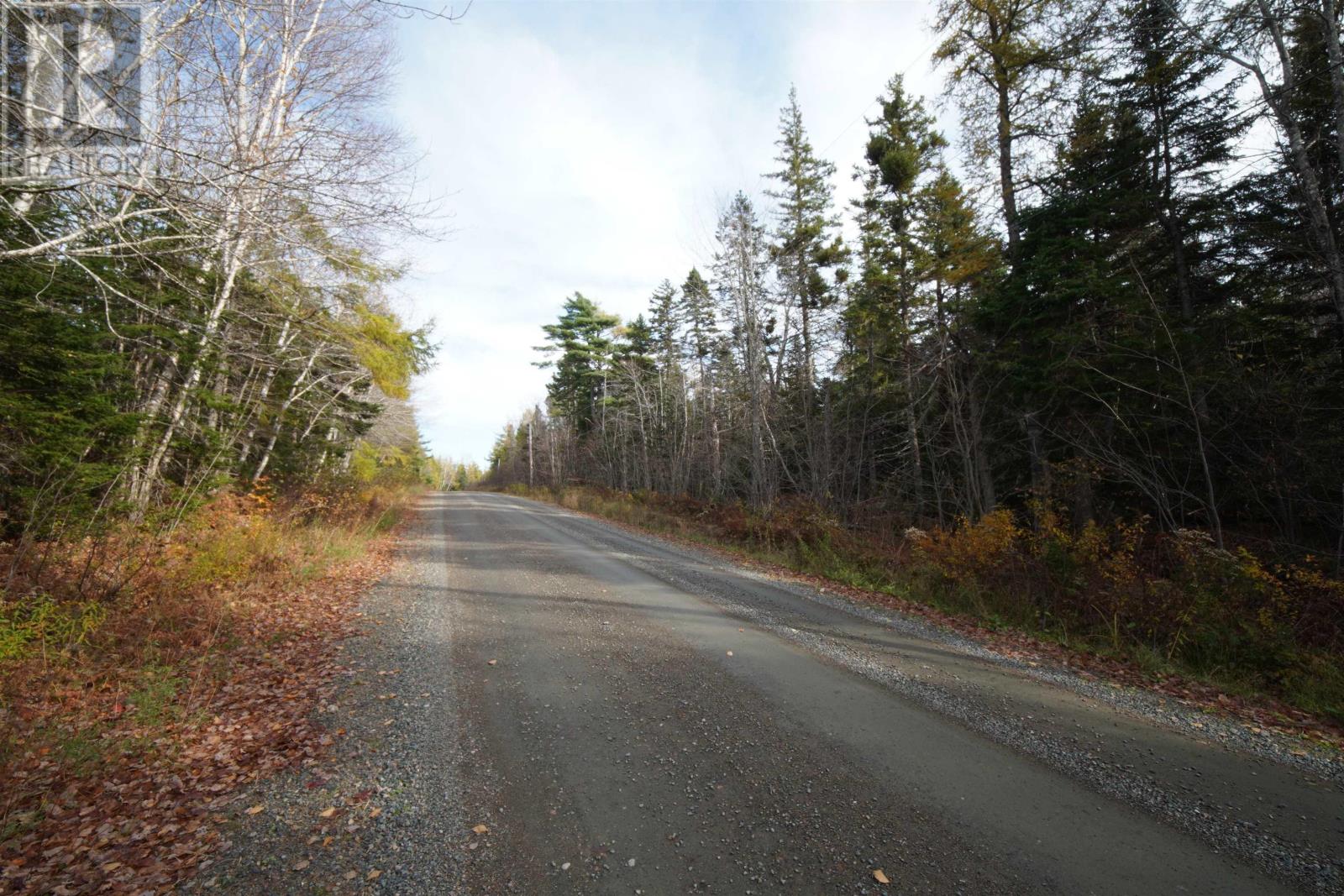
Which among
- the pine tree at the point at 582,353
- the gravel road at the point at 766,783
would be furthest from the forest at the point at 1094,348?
the pine tree at the point at 582,353

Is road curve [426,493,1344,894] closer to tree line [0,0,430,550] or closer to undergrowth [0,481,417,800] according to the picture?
undergrowth [0,481,417,800]

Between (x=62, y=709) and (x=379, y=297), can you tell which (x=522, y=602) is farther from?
(x=379, y=297)

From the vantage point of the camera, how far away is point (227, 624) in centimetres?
518

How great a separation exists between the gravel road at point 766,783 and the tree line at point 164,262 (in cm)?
371

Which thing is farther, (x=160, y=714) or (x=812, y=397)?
(x=812, y=397)

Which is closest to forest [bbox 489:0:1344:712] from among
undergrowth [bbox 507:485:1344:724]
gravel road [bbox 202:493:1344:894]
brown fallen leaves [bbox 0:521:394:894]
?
undergrowth [bbox 507:485:1344:724]

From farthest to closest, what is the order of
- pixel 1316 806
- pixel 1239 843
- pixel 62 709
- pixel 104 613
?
1. pixel 104 613
2. pixel 62 709
3. pixel 1316 806
4. pixel 1239 843

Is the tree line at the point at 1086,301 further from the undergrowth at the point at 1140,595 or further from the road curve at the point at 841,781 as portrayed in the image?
the road curve at the point at 841,781

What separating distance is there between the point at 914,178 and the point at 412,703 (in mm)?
17905

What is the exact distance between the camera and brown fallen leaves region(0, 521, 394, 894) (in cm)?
229

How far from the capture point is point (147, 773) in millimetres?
2961

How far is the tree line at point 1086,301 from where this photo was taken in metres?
7.35

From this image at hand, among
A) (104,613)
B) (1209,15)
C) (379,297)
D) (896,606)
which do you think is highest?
(1209,15)

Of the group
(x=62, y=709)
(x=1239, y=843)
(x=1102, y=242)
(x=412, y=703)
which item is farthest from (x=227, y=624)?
(x=1102, y=242)
